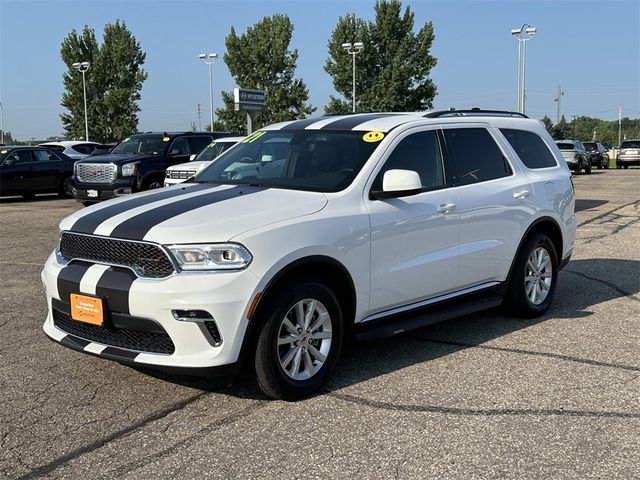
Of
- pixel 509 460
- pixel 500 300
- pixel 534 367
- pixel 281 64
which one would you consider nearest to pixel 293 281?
pixel 509 460

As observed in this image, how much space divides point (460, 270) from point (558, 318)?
150 centimetres

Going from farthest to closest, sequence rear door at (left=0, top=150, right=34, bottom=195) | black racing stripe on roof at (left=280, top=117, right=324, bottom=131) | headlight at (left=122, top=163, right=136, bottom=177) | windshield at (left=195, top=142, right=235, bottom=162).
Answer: rear door at (left=0, top=150, right=34, bottom=195) < headlight at (left=122, top=163, right=136, bottom=177) < windshield at (left=195, top=142, right=235, bottom=162) < black racing stripe on roof at (left=280, top=117, right=324, bottom=131)

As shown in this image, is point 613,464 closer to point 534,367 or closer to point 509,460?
point 509,460

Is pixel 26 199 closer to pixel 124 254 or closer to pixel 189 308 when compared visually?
pixel 124 254

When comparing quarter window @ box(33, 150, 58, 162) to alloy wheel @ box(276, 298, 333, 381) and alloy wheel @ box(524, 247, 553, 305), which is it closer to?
alloy wheel @ box(524, 247, 553, 305)

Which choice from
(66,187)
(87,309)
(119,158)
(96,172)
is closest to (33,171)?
(66,187)

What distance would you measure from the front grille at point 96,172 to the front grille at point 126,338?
1179cm

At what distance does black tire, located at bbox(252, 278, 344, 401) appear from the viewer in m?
3.98

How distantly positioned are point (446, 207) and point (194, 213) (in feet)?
6.52

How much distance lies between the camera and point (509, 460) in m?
3.42

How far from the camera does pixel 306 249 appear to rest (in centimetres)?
409

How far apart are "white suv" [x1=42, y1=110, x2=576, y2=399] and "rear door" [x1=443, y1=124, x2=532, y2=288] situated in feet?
0.05

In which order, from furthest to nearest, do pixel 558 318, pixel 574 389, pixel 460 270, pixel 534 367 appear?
pixel 558 318 → pixel 460 270 → pixel 534 367 → pixel 574 389

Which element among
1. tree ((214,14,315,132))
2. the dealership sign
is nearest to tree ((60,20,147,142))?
tree ((214,14,315,132))
